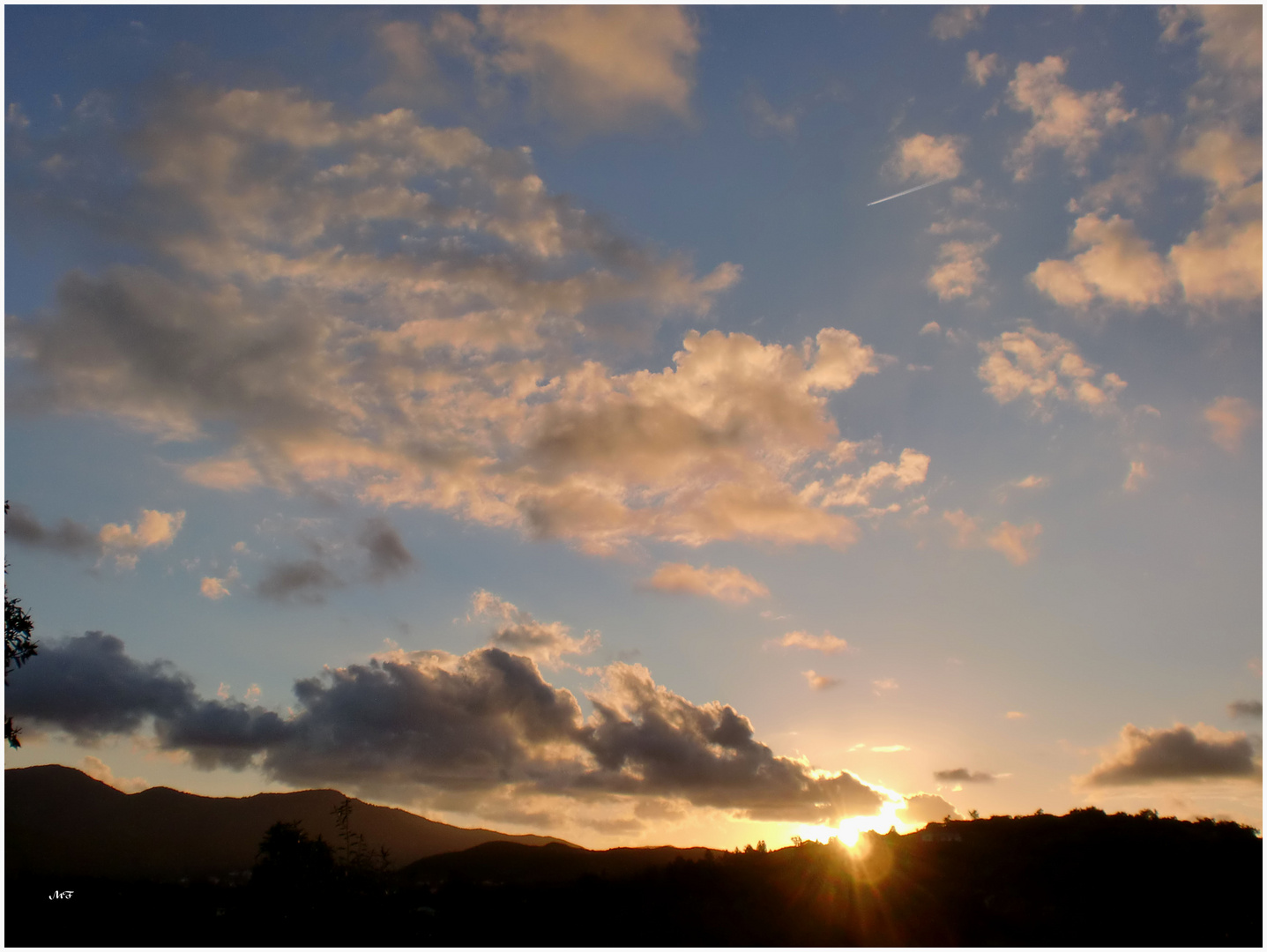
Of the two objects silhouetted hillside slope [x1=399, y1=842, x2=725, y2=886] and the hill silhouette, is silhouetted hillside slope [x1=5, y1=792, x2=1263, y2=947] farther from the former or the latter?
silhouetted hillside slope [x1=399, y1=842, x2=725, y2=886]

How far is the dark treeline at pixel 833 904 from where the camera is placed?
4347cm

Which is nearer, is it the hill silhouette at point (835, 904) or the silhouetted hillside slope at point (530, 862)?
the hill silhouette at point (835, 904)

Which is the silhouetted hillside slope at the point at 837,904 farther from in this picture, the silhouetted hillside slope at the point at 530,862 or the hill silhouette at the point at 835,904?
the silhouetted hillside slope at the point at 530,862

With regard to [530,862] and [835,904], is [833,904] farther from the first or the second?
[530,862]

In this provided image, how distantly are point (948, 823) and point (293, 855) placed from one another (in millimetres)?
77751

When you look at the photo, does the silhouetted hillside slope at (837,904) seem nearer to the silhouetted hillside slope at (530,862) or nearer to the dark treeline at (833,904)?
the dark treeline at (833,904)

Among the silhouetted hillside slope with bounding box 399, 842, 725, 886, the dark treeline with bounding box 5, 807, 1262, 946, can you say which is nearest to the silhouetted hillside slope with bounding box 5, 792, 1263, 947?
the dark treeline with bounding box 5, 807, 1262, 946

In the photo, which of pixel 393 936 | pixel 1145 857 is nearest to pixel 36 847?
pixel 393 936

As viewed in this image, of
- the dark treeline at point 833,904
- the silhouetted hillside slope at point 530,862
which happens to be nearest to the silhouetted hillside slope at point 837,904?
the dark treeline at point 833,904

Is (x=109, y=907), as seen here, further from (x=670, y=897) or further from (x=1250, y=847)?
(x=1250, y=847)

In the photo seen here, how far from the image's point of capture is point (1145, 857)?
46562mm

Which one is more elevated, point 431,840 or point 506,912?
point 506,912

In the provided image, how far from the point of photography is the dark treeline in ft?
143

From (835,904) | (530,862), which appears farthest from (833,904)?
(530,862)
